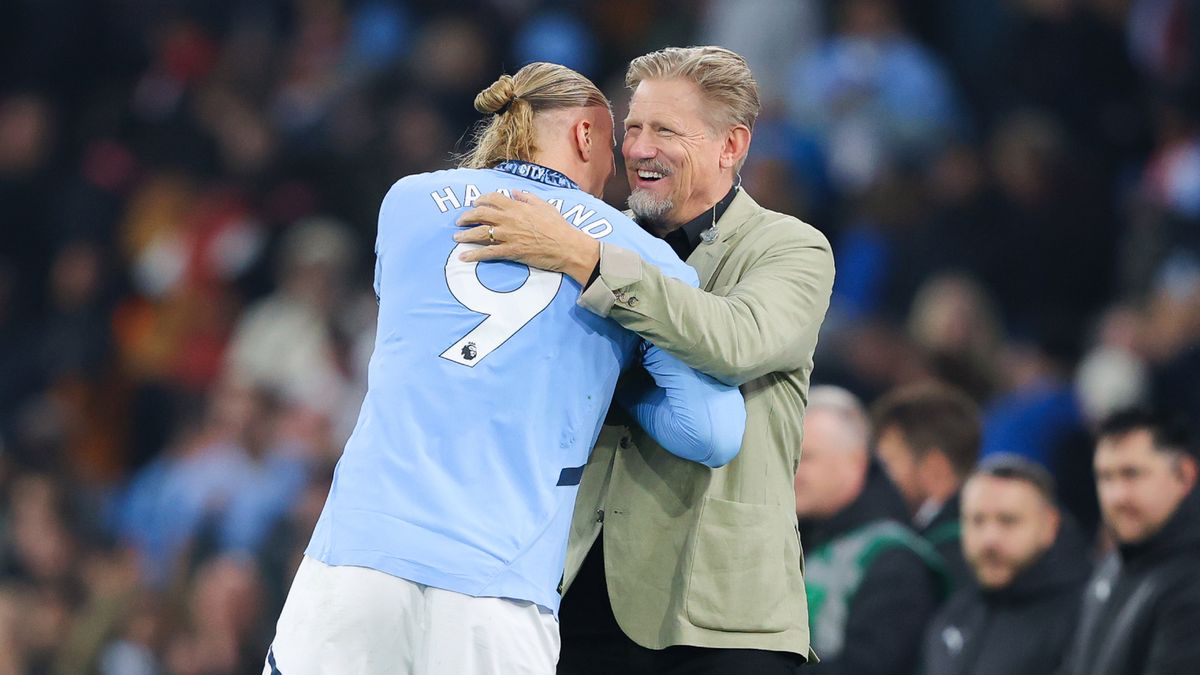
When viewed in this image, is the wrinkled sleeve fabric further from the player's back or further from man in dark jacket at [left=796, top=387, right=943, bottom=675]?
man in dark jacket at [left=796, top=387, right=943, bottom=675]

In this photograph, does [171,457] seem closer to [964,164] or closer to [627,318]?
[964,164]

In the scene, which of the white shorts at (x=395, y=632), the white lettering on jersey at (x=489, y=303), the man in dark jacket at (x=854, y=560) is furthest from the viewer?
the man in dark jacket at (x=854, y=560)

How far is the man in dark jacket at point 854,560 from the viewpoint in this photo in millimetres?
6035

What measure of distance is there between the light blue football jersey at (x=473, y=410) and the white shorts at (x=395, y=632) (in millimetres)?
35

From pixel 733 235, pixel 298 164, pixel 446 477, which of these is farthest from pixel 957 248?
pixel 446 477

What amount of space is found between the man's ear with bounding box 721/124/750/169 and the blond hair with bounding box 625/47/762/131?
0.02 m

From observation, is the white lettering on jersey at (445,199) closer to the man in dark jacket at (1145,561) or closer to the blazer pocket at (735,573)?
the blazer pocket at (735,573)

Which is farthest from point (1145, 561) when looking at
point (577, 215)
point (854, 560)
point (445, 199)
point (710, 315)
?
point (445, 199)

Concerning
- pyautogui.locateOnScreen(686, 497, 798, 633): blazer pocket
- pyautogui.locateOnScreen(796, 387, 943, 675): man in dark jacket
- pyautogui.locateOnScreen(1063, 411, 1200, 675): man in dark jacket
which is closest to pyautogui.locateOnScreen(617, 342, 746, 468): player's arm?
pyautogui.locateOnScreen(686, 497, 798, 633): blazer pocket

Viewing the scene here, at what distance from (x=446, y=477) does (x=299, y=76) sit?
984 cm

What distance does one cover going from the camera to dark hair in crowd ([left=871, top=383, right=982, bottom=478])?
7.16m

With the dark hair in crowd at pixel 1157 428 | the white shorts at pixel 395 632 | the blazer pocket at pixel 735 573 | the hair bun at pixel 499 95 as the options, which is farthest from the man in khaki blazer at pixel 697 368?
the dark hair in crowd at pixel 1157 428

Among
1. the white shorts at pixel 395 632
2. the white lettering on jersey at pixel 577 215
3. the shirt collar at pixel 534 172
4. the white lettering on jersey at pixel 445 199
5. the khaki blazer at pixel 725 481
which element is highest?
the shirt collar at pixel 534 172

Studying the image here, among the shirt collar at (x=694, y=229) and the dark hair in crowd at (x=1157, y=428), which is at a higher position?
the shirt collar at (x=694, y=229)
